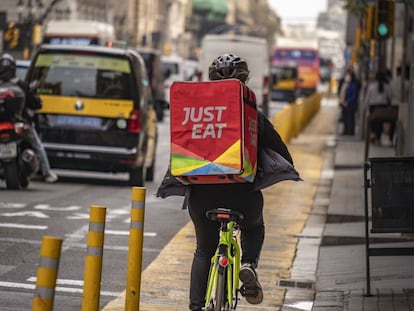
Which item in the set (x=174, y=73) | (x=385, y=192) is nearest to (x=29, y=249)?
(x=385, y=192)

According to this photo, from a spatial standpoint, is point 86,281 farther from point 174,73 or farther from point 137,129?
point 174,73

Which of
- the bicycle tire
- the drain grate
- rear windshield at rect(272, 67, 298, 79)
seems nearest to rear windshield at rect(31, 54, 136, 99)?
the drain grate

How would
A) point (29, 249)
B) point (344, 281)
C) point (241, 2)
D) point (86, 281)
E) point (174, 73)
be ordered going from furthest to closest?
point (241, 2) < point (174, 73) < point (29, 249) < point (344, 281) < point (86, 281)

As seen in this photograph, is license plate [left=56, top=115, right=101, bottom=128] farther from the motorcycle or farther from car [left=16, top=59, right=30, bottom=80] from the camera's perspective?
car [left=16, top=59, right=30, bottom=80]

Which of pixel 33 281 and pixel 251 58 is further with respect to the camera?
pixel 251 58

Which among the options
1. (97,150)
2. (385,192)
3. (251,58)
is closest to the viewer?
(385,192)

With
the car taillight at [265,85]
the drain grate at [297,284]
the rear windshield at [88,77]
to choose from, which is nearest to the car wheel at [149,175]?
the rear windshield at [88,77]

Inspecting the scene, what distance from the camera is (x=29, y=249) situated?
1272cm

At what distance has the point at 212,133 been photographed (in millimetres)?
7914

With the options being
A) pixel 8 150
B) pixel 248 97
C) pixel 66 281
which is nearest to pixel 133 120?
pixel 8 150

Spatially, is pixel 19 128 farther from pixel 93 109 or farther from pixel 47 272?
pixel 47 272

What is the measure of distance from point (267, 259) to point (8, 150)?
6.48m

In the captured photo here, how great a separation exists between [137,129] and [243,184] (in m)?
12.3

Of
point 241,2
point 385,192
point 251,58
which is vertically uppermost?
point 385,192
